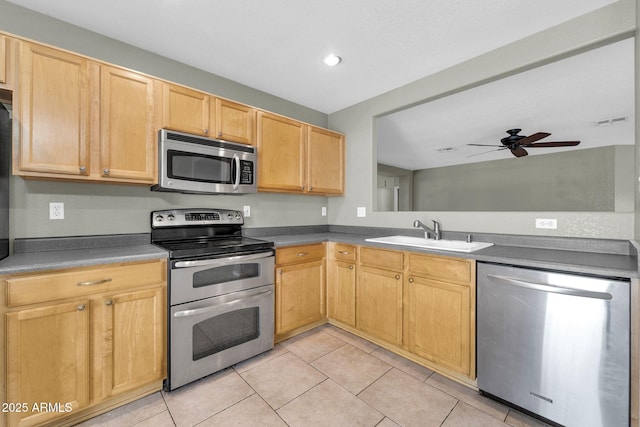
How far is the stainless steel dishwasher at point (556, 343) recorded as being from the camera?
1.28 m

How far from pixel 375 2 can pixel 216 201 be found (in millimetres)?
2022

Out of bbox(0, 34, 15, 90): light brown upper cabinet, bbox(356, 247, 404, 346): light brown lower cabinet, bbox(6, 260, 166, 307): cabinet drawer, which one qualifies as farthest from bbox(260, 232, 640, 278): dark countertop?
bbox(0, 34, 15, 90): light brown upper cabinet

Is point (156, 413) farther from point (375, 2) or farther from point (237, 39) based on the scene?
point (375, 2)

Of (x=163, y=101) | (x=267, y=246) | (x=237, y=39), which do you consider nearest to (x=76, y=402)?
(x=267, y=246)

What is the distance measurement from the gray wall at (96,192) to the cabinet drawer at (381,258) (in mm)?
1213

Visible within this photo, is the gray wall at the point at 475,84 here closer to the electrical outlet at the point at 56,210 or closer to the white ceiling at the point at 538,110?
the white ceiling at the point at 538,110

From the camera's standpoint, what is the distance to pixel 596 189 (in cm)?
548

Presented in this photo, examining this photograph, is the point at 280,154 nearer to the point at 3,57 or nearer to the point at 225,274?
the point at 225,274

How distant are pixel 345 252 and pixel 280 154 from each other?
118 cm

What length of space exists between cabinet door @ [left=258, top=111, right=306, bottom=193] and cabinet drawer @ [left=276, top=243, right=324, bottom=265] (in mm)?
642

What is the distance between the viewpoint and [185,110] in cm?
210

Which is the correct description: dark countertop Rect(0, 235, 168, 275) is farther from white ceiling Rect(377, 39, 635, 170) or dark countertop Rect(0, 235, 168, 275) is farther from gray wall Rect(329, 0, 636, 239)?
white ceiling Rect(377, 39, 635, 170)

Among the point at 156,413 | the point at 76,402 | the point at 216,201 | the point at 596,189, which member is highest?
the point at 596,189

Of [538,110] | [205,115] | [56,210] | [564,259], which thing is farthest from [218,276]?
[538,110]
